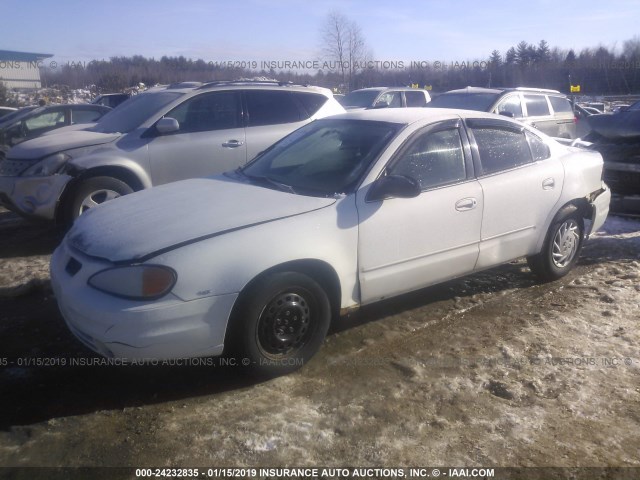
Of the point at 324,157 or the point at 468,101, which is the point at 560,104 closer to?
the point at 468,101

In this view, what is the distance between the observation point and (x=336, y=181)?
4180 millimetres

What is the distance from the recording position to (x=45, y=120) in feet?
39.3

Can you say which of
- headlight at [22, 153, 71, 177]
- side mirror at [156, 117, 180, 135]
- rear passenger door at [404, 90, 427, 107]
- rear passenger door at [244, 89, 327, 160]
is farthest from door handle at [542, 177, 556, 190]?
rear passenger door at [404, 90, 427, 107]

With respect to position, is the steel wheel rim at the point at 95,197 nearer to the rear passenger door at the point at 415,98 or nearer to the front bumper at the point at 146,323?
the front bumper at the point at 146,323

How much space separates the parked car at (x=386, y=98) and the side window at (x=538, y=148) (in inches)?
375

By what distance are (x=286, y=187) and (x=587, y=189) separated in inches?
116

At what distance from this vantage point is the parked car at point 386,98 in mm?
14836

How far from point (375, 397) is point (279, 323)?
731 mm

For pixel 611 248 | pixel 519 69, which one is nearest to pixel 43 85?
pixel 519 69

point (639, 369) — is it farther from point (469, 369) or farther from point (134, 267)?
point (134, 267)

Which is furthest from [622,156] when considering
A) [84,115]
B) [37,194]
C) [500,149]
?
[84,115]

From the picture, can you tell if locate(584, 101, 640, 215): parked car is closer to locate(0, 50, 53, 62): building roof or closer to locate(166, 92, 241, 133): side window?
locate(166, 92, 241, 133): side window

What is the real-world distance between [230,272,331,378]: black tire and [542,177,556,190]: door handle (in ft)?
7.81

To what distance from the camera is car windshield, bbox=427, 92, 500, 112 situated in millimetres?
10866
